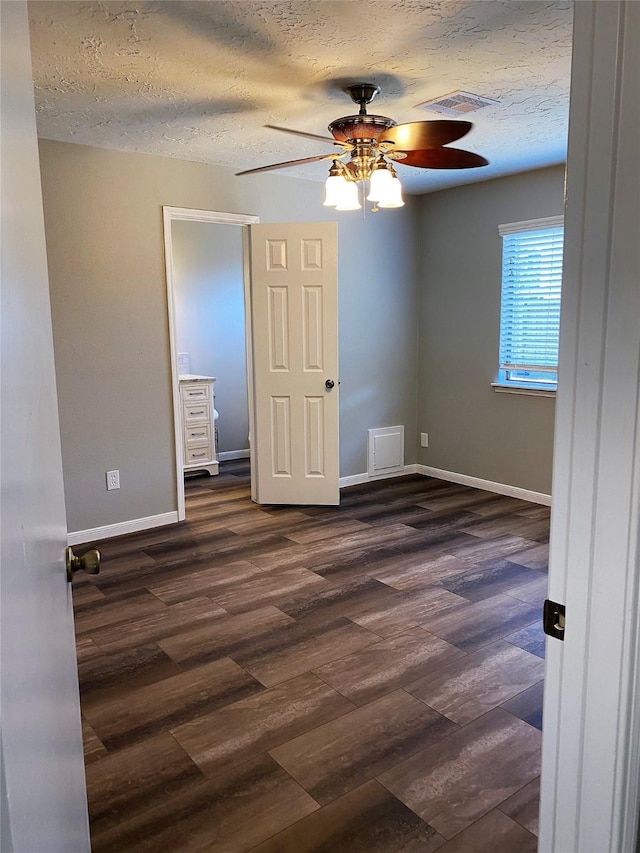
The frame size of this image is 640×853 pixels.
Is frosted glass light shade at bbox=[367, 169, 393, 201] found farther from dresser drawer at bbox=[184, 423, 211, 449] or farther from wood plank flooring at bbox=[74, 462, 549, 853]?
dresser drawer at bbox=[184, 423, 211, 449]

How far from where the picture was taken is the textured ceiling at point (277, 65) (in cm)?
218

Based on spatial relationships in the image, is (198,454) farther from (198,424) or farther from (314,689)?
(314,689)

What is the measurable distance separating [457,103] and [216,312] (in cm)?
384

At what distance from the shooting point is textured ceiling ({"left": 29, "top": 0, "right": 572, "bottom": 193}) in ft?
7.15

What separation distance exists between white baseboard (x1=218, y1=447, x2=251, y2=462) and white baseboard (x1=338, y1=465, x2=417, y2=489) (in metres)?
1.46

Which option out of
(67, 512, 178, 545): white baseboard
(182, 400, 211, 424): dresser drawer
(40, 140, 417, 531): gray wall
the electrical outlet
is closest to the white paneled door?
(40, 140, 417, 531): gray wall

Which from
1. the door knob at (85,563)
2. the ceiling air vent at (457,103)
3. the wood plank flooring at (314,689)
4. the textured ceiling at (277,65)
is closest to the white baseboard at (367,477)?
the wood plank flooring at (314,689)

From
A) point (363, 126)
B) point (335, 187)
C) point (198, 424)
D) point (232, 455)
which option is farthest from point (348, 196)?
point (232, 455)

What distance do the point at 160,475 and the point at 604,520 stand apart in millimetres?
3820

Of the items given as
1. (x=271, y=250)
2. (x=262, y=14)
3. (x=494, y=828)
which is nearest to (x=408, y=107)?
(x=262, y=14)

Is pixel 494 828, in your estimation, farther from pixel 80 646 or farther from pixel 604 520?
pixel 80 646

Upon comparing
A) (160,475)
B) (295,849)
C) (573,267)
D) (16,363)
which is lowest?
(295,849)

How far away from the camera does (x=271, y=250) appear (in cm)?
452

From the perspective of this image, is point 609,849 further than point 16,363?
Yes
